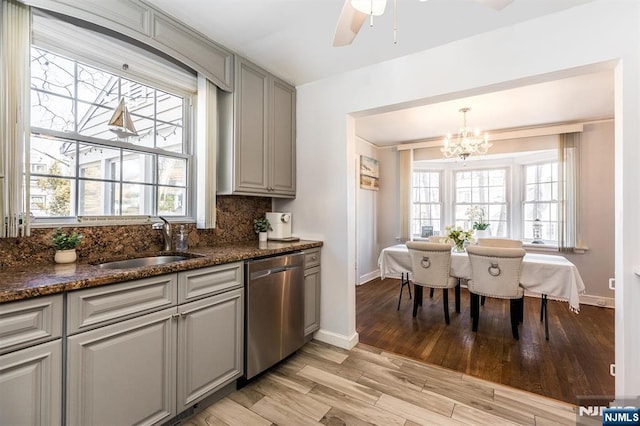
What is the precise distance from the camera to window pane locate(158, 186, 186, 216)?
2.29m

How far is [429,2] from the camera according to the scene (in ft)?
5.68

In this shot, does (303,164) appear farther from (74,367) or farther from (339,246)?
(74,367)

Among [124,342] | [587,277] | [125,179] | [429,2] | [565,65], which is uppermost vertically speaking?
[429,2]

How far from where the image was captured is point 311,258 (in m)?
2.64

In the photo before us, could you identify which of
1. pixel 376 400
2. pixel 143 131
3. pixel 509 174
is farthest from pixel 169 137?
pixel 509 174

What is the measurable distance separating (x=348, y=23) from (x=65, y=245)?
1965 millimetres

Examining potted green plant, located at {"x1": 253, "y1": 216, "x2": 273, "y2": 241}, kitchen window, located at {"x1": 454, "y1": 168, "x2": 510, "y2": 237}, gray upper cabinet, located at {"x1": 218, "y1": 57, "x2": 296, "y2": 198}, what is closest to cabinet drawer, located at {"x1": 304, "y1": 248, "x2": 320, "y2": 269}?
potted green plant, located at {"x1": 253, "y1": 216, "x2": 273, "y2": 241}

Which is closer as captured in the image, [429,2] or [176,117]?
[429,2]

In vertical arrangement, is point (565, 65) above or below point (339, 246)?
above

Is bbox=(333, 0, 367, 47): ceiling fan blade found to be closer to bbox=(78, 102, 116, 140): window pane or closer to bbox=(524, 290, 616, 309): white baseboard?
bbox=(78, 102, 116, 140): window pane

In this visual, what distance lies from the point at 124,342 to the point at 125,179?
3.97 feet

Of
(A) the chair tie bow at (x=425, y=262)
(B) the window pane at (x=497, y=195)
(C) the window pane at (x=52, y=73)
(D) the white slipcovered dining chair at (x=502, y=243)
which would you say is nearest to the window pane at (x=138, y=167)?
(C) the window pane at (x=52, y=73)

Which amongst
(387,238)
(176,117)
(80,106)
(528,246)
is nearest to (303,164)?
(176,117)

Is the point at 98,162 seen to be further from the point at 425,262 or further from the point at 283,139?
the point at 425,262
